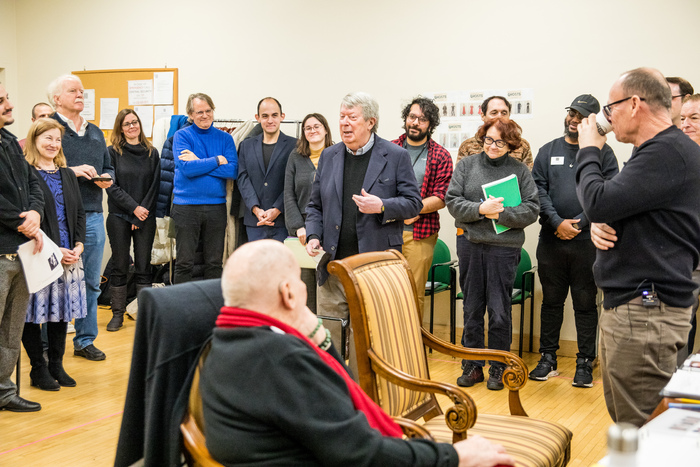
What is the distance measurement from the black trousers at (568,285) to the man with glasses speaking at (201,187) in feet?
7.89

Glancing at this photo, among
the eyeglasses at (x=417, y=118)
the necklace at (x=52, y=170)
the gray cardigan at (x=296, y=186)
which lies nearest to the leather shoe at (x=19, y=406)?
the necklace at (x=52, y=170)

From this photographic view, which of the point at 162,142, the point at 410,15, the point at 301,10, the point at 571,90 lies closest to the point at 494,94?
the point at 571,90

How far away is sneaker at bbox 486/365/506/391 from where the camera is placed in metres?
4.04

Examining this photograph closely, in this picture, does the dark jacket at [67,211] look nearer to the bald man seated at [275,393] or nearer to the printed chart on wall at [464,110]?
the bald man seated at [275,393]

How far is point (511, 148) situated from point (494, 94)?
1203 millimetres

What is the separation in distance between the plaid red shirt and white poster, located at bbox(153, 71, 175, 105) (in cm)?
315

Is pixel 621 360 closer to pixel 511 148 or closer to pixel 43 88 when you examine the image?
pixel 511 148

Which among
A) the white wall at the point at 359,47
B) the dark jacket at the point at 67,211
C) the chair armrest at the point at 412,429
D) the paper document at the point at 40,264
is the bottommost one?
the chair armrest at the point at 412,429

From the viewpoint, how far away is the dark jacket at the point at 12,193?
335 centimetres

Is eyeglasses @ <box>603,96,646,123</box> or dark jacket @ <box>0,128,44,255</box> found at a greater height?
eyeglasses @ <box>603,96,646,123</box>

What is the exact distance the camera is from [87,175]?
4609 mm

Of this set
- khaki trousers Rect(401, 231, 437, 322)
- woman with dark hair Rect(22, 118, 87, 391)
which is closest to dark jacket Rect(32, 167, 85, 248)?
woman with dark hair Rect(22, 118, 87, 391)

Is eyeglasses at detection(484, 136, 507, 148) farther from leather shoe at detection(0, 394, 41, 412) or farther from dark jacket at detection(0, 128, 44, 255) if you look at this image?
leather shoe at detection(0, 394, 41, 412)

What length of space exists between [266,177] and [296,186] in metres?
0.42
